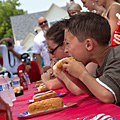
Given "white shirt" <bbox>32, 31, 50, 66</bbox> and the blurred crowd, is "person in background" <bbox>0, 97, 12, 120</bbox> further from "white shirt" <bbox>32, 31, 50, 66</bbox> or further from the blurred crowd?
"white shirt" <bbox>32, 31, 50, 66</bbox>

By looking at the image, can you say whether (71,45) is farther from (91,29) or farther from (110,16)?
(110,16)

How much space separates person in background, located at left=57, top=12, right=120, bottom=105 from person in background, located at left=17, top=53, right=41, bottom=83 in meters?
4.16

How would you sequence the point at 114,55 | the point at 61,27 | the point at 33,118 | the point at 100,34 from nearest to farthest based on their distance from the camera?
the point at 33,118 → the point at 114,55 → the point at 100,34 → the point at 61,27

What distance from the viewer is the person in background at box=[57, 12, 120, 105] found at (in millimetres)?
1645

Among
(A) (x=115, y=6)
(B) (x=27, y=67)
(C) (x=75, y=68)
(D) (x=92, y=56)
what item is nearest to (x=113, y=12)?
(A) (x=115, y=6)

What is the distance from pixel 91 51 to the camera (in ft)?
6.34

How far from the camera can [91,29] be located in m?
1.92

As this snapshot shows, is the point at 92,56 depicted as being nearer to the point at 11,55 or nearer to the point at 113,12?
the point at 113,12

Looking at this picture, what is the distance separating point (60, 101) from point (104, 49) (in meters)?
0.59

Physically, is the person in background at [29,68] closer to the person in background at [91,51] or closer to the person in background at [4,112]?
the person in background at [91,51]

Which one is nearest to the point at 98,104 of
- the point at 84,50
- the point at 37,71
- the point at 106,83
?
the point at 106,83

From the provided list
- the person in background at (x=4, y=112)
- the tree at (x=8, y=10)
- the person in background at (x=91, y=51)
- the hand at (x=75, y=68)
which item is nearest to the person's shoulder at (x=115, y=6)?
the person in background at (x=91, y=51)

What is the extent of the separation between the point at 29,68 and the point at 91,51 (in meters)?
4.43

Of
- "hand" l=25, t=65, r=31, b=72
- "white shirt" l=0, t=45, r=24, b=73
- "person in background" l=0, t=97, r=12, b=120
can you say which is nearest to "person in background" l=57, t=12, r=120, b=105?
"person in background" l=0, t=97, r=12, b=120
